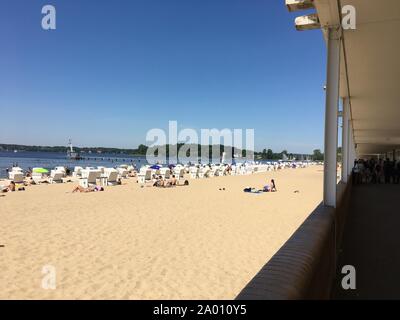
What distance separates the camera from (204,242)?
6.21 meters

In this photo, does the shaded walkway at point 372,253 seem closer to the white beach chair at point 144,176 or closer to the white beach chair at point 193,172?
the white beach chair at point 144,176

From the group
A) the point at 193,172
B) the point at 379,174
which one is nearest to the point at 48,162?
the point at 193,172

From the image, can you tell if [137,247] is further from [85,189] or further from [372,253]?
[85,189]

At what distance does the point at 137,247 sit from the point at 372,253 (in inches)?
136

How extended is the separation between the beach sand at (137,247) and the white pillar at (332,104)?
5.50 feet

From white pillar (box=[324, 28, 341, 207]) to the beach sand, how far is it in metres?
1.68

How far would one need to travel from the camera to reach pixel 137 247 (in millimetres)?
5793

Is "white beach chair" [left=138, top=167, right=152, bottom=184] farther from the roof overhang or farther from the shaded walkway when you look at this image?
the shaded walkway

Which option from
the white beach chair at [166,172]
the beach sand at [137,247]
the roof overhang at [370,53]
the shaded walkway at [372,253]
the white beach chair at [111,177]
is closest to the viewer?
the shaded walkway at [372,253]

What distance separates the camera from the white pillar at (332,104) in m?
4.02

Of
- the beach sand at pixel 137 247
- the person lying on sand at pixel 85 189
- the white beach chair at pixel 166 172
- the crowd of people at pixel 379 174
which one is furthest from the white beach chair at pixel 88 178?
the crowd of people at pixel 379 174
